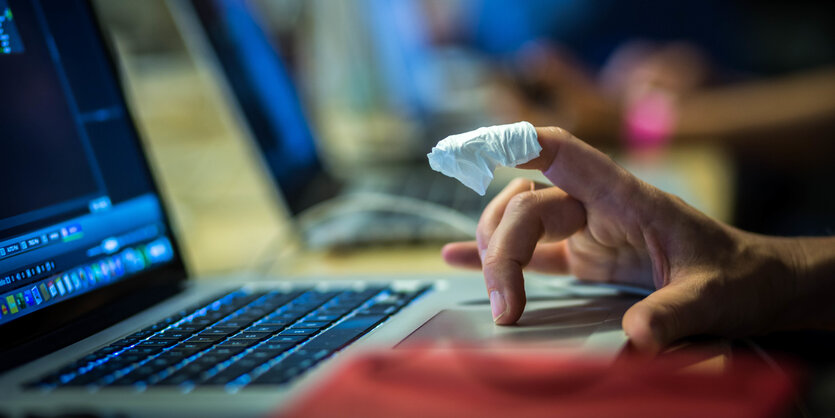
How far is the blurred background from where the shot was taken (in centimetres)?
100

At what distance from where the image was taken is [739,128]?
1.50m

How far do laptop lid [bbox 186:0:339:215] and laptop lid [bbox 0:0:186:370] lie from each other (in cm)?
31

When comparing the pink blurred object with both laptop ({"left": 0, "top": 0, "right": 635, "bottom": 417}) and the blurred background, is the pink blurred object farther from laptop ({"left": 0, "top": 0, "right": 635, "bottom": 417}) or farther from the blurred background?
laptop ({"left": 0, "top": 0, "right": 635, "bottom": 417})

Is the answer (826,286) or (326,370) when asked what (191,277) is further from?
(826,286)

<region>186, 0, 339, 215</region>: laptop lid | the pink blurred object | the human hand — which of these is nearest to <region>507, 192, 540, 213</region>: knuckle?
the human hand

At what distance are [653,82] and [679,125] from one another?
34cm

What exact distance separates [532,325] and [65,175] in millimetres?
402

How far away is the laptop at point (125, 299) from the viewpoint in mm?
427

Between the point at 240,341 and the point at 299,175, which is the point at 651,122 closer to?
the point at 299,175

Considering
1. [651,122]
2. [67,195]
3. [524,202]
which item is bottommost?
[651,122]

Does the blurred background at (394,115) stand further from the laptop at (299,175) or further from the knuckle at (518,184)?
the knuckle at (518,184)

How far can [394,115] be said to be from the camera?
2.15 meters

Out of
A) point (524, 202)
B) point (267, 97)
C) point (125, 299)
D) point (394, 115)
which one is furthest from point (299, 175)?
point (394, 115)

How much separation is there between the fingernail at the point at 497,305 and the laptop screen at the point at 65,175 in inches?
13.2
